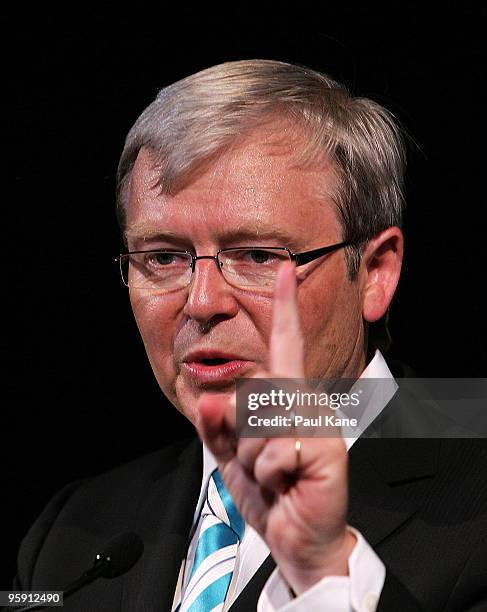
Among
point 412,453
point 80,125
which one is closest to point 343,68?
point 80,125

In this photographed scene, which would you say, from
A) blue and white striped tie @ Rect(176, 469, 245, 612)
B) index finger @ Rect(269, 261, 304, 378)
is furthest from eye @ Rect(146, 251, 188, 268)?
index finger @ Rect(269, 261, 304, 378)

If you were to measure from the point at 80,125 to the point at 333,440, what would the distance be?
1.56 meters

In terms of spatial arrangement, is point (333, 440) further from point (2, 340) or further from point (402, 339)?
point (2, 340)

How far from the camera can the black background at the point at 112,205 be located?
2.49m

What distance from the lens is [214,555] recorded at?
210cm

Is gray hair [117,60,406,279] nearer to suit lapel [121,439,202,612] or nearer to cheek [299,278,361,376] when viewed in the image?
cheek [299,278,361,376]

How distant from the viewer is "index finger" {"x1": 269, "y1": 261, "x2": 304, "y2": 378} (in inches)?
56.6

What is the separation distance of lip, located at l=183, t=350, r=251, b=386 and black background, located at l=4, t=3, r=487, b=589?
75 centimetres

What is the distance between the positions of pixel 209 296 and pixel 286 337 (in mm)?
623

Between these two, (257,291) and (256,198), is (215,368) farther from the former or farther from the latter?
(256,198)

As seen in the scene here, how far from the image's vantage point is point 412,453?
205 centimetres

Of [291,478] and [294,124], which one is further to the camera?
[294,124]

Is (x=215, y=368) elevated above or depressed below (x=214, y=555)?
above

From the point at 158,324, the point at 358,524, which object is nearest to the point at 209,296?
the point at 158,324
